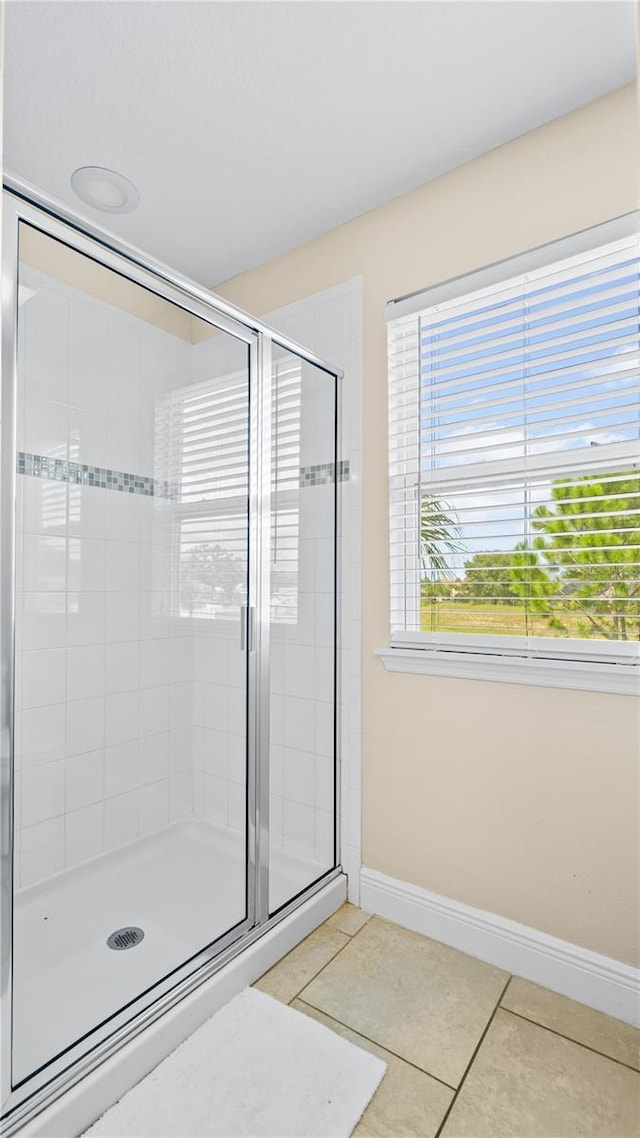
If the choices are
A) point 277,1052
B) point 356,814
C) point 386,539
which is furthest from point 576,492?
point 277,1052

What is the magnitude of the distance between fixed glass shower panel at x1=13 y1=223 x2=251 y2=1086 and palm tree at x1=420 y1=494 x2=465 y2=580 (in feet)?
1.97

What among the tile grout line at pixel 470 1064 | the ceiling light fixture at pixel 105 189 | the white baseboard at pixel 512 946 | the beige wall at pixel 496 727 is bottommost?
the tile grout line at pixel 470 1064

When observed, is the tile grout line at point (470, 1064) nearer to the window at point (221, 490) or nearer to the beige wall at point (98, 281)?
the window at point (221, 490)

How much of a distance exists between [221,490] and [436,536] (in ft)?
2.40

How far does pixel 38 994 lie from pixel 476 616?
1.50m

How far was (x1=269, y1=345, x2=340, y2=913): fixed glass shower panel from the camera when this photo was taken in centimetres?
201

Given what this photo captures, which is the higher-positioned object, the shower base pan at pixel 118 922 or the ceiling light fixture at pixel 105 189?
the ceiling light fixture at pixel 105 189

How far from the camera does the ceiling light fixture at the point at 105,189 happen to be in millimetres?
2014

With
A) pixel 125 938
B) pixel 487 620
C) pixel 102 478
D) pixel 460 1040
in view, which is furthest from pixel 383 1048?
pixel 102 478

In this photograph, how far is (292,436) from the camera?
2111 millimetres

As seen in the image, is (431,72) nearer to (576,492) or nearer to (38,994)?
(576,492)

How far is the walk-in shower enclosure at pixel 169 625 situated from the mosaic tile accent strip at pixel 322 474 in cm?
1

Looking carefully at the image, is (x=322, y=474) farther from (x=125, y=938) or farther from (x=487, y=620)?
(x=125, y=938)

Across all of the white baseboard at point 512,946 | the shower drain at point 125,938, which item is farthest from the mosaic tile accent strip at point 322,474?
the shower drain at point 125,938
